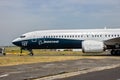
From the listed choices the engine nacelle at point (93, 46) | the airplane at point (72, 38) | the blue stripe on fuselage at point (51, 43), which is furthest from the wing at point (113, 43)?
the blue stripe on fuselage at point (51, 43)

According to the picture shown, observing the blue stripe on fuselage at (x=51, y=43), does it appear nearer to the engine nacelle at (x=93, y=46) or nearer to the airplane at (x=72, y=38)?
the airplane at (x=72, y=38)

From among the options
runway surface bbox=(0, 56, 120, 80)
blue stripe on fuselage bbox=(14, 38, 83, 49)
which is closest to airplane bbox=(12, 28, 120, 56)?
blue stripe on fuselage bbox=(14, 38, 83, 49)

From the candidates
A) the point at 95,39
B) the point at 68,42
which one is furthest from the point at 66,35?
the point at 95,39

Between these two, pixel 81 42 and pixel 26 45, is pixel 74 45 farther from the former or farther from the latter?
pixel 26 45

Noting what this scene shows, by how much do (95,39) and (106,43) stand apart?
60.1 inches

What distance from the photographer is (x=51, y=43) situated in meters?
43.0

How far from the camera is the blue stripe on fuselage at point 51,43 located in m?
42.7

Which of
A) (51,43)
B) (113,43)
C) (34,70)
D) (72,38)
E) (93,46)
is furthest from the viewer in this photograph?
(51,43)

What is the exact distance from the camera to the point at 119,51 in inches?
1716

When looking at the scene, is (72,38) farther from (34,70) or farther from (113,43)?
(34,70)

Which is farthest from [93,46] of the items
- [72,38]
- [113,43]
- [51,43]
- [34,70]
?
[34,70]

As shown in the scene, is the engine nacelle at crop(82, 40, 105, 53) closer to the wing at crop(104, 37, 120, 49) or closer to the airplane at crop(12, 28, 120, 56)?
the airplane at crop(12, 28, 120, 56)

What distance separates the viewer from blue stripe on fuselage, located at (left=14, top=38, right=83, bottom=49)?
4266cm

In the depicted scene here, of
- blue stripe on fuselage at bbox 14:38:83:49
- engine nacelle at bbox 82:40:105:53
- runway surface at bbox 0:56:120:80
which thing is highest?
blue stripe on fuselage at bbox 14:38:83:49
